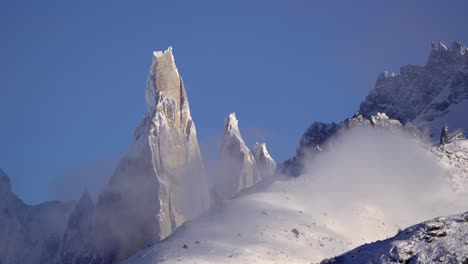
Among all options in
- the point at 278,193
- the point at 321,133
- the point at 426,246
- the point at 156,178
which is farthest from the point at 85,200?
the point at 426,246

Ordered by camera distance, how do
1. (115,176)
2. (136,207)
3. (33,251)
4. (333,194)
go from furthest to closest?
(33,251) → (115,176) → (136,207) → (333,194)

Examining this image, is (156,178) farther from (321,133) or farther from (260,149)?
(260,149)

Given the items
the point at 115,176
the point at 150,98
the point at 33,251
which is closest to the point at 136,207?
the point at 115,176

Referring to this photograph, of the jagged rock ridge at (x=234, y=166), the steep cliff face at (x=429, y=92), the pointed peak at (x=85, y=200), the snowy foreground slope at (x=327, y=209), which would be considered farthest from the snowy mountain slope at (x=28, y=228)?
the snowy foreground slope at (x=327, y=209)

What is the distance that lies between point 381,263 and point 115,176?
99923 millimetres

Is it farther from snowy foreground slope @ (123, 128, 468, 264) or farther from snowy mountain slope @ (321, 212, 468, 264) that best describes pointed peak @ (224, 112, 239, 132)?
snowy mountain slope @ (321, 212, 468, 264)

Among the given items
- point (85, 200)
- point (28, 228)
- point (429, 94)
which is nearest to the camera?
point (85, 200)

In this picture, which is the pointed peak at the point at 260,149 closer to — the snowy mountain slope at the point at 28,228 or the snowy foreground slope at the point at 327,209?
the snowy mountain slope at the point at 28,228

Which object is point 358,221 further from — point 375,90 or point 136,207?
point 375,90

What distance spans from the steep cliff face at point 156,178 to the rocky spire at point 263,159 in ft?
69.0

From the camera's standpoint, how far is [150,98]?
5032 inches

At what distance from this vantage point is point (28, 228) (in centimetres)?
15512

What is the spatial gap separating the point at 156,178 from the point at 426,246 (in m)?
92.0

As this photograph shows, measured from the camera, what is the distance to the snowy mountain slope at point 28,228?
144500 mm
